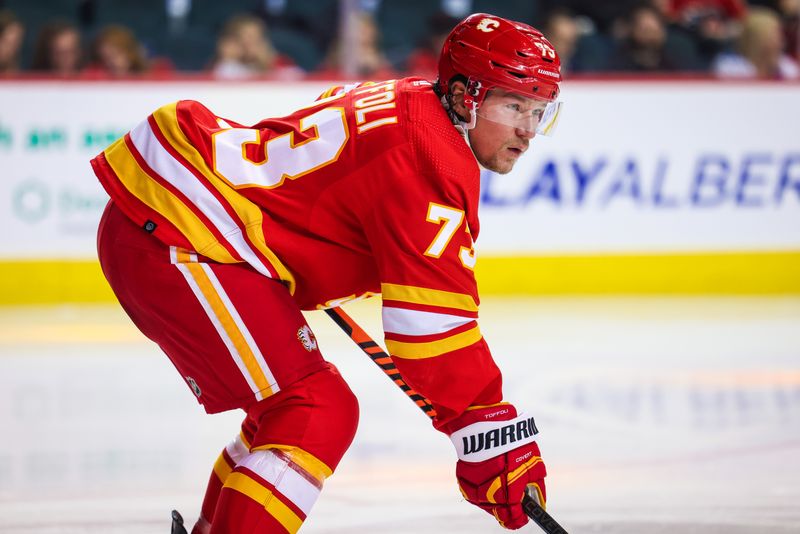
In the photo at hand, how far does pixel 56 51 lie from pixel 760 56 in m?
3.68

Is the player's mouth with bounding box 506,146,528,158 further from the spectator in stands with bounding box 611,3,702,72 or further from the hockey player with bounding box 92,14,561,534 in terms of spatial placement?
the spectator in stands with bounding box 611,3,702,72

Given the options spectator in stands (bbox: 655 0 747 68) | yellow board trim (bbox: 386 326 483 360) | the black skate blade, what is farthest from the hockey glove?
spectator in stands (bbox: 655 0 747 68)

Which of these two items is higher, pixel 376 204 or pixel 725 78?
pixel 376 204

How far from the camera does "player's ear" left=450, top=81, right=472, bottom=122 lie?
2309mm

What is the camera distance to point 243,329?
2248 millimetres

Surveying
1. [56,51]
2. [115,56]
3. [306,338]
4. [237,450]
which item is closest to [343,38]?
[115,56]

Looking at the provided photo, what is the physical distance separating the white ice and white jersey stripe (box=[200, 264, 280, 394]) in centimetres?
84

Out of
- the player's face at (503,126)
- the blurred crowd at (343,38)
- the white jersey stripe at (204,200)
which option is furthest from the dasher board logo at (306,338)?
the blurred crowd at (343,38)

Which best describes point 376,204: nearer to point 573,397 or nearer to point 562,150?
point 573,397

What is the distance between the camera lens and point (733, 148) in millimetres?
6512

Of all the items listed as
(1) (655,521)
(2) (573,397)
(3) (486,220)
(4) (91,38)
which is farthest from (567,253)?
(1) (655,521)

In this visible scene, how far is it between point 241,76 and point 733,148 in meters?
2.60

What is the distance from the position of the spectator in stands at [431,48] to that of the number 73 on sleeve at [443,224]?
452 centimetres

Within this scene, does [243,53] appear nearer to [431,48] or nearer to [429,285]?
[431,48]
